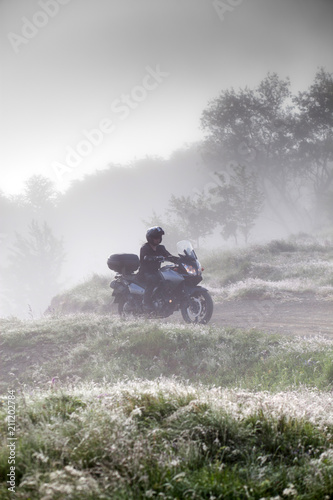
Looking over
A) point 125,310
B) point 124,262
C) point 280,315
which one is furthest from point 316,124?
point 125,310

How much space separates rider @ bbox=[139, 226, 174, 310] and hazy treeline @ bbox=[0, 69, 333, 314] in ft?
106

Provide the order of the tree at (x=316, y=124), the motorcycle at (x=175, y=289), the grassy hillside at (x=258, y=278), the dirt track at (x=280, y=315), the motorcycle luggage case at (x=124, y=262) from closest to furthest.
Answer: the dirt track at (x=280, y=315), the motorcycle at (x=175, y=289), the motorcycle luggage case at (x=124, y=262), the grassy hillside at (x=258, y=278), the tree at (x=316, y=124)

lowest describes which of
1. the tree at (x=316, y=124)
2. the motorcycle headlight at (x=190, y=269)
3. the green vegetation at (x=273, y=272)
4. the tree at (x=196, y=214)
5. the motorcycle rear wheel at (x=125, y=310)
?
the green vegetation at (x=273, y=272)

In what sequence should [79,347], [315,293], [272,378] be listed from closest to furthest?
[272,378] → [79,347] → [315,293]

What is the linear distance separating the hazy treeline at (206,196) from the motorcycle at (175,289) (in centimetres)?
3161

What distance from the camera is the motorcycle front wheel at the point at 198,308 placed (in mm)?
10988

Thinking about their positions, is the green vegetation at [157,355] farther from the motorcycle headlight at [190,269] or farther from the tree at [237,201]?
the tree at [237,201]

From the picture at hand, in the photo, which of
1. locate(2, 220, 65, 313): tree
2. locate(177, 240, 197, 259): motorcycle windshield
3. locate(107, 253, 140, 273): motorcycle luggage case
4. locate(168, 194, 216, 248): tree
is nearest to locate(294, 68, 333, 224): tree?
locate(168, 194, 216, 248): tree

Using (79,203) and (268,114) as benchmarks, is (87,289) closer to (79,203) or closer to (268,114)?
(268,114)

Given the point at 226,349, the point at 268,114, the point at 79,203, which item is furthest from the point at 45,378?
the point at 79,203

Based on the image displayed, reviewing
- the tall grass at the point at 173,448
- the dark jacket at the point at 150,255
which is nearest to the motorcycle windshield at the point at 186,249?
the dark jacket at the point at 150,255

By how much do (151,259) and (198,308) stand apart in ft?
7.50

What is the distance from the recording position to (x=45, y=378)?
796cm

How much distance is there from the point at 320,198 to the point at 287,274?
1606 inches
